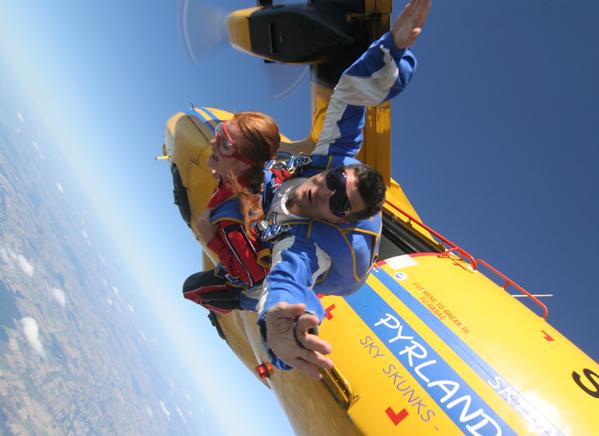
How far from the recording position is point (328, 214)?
1.90m

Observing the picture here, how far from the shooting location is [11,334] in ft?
309

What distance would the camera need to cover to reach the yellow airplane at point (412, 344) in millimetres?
2568

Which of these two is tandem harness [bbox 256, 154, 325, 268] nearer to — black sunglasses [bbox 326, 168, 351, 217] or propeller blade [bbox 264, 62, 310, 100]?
black sunglasses [bbox 326, 168, 351, 217]

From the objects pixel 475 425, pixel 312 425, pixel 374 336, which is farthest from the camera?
pixel 312 425

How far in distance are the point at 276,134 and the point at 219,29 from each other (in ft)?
12.0

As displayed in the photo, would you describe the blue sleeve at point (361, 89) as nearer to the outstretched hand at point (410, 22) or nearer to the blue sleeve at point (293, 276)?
the outstretched hand at point (410, 22)

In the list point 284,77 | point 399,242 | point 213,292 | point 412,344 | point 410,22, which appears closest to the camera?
point 410,22

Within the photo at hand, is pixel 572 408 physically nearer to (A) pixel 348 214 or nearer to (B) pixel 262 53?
(A) pixel 348 214

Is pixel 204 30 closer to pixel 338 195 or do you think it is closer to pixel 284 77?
pixel 284 77

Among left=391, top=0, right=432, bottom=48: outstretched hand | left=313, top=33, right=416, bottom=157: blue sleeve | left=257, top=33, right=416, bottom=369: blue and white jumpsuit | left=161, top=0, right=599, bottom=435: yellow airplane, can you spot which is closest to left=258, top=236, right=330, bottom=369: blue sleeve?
left=257, top=33, right=416, bottom=369: blue and white jumpsuit

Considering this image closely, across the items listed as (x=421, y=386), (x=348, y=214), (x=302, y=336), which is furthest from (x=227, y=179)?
(x=421, y=386)

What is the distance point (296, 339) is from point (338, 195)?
797 mm

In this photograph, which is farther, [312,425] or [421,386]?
[312,425]

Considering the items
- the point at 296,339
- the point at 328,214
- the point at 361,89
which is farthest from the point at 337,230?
the point at 361,89
